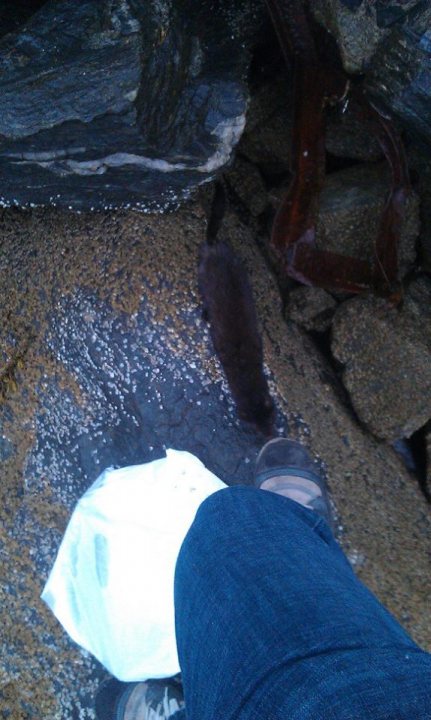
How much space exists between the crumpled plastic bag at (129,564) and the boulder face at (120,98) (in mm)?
704

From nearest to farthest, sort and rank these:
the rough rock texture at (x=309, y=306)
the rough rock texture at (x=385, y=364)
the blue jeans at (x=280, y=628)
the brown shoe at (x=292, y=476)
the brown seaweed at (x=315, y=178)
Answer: the blue jeans at (x=280, y=628) → the brown seaweed at (x=315, y=178) → the brown shoe at (x=292, y=476) → the rough rock texture at (x=385, y=364) → the rough rock texture at (x=309, y=306)

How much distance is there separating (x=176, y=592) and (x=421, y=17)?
1218 mm

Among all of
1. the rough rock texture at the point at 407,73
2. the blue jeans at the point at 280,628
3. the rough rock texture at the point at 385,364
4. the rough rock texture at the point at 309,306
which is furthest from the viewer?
the rough rock texture at the point at 309,306

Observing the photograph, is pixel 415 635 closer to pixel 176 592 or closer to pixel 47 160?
pixel 176 592

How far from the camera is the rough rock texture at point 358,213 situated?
1677 millimetres

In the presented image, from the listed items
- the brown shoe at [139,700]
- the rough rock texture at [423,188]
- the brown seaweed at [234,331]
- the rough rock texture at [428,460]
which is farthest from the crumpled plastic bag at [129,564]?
the rough rock texture at [423,188]

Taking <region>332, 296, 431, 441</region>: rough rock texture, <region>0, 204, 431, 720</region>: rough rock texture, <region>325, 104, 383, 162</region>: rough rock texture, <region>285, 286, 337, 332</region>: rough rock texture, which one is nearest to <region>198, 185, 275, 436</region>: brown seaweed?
<region>0, 204, 431, 720</region>: rough rock texture

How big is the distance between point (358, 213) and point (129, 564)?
42.2 inches

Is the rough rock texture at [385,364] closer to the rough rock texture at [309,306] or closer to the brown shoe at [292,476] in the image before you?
the rough rock texture at [309,306]

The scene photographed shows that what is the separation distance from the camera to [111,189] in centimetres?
157

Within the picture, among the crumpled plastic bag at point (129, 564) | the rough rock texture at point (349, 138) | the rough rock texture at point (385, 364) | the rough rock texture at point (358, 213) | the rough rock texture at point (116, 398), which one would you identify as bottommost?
the crumpled plastic bag at point (129, 564)

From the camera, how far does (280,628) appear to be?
3.33ft

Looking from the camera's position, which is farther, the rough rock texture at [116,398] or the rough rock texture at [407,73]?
the rough rock texture at [116,398]

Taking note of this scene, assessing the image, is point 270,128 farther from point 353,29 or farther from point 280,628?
point 280,628
